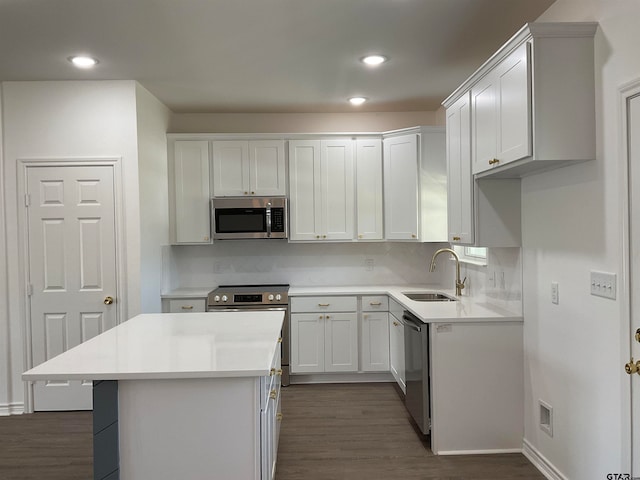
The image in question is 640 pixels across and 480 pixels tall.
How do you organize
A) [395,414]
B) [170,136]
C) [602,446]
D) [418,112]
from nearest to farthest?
[602,446] → [395,414] → [170,136] → [418,112]

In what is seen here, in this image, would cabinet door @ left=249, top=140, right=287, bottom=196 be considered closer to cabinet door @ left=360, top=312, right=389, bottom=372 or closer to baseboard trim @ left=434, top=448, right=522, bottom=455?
cabinet door @ left=360, top=312, right=389, bottom=372

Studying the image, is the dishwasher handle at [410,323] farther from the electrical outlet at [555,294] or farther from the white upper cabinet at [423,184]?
the white upper cabinet at [423,184]

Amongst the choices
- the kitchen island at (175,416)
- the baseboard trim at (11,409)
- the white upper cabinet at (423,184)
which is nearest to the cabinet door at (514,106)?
the kitchen island at (175,416)

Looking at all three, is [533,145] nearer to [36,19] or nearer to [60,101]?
Result: [36,19]

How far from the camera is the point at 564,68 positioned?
2082mm

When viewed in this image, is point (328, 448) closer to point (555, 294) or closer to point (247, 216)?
point (555, 294)

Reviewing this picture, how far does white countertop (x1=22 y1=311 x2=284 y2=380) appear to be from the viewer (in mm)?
1700

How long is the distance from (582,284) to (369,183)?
251 cm

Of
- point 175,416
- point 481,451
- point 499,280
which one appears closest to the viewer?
point 175,416

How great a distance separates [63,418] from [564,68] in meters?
4.16

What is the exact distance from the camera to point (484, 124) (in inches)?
103

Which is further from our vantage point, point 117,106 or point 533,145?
point 117,106

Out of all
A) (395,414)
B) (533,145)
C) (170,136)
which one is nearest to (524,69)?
(533,145)

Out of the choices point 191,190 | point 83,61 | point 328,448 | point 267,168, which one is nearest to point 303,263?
point 267,168
